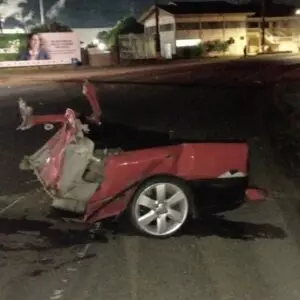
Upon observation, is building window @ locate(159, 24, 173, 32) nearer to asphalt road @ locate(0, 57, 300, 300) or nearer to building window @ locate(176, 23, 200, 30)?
building window @ locate(176, 23, 200, 30)

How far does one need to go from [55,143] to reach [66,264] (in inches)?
58.4

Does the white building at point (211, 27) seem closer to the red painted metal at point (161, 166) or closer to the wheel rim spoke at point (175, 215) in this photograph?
the red painted metal at point (161, 166)

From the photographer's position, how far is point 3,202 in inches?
289

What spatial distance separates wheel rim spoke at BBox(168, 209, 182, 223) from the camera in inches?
222

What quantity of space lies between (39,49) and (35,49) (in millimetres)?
337

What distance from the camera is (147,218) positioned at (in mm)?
5617

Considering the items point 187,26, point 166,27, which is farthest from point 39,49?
point 166,27

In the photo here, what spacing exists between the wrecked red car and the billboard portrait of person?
39.8 meters

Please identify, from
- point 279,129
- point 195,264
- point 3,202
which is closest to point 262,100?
point 279,129

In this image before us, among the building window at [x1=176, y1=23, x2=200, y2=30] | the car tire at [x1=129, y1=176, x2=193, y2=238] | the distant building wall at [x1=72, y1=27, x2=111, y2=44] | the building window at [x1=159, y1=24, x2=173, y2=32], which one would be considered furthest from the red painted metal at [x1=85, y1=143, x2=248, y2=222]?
the distant building wall at [x1=72, y1=27, x2=111, y2=44]

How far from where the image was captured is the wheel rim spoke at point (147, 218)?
221 inches

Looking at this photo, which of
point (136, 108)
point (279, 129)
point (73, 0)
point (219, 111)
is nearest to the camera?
point (279, 129)

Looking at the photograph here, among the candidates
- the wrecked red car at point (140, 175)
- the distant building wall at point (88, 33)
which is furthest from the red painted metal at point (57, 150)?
the distant building wall at point (88, 33)

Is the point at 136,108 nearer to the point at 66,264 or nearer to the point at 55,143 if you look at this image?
the point at 55,143
